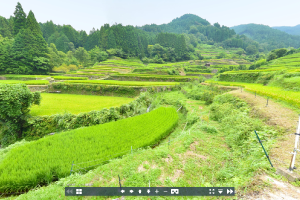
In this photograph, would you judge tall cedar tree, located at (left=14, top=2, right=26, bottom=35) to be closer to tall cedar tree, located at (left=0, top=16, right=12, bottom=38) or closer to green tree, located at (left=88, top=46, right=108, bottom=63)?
tall cedar tree, located at (left=0, top=16, right=12, bottom=38)

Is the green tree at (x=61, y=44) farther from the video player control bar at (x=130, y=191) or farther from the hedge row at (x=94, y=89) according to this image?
the video player control bar at (x=130, y=191)

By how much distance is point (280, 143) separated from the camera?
5051mm

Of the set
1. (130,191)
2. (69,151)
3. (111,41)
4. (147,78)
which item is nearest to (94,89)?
(147,78)

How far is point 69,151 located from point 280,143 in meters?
9.02

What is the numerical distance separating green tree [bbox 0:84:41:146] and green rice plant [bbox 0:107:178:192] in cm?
425

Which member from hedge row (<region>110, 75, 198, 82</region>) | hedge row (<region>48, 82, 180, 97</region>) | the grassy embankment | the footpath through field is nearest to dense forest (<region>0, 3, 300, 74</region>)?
hedge row (<region>48, 82, 180, 97</region>)

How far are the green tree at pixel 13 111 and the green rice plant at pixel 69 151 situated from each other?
425 centimetres

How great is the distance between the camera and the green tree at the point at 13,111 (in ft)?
27.7

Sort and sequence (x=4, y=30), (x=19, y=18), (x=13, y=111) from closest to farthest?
(x=13, y=111) → (x=19, y=18) → (x=4, y=30)

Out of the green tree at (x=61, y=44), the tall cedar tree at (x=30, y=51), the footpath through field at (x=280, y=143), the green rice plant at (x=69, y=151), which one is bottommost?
the green rice plant at (x=69, y=151)

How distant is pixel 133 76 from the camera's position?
27625 millimetres

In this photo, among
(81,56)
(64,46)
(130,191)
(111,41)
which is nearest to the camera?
(130,191)

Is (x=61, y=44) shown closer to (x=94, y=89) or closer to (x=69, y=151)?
(x=94, y=89)

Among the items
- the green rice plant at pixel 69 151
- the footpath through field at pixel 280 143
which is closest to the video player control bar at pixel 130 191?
the green rice plant at pixel 69 151
